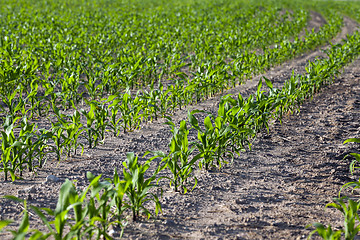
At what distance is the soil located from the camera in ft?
9.53

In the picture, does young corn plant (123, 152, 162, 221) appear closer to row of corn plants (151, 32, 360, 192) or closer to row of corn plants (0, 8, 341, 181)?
row of corn plants (151, 32, 360, 192)

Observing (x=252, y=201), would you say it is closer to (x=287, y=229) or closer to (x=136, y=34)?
(x=287, y=229)

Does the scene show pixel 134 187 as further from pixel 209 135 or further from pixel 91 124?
pixel 91 124

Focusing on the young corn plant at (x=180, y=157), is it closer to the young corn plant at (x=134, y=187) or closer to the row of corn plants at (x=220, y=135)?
the row of corn plants at (x=220, y=135)

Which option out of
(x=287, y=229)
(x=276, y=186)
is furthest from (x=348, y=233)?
(x=276, y=186)

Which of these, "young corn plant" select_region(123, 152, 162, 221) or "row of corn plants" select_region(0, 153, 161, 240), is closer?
"row of corn plants" select_region(0, 153, 161, 240)

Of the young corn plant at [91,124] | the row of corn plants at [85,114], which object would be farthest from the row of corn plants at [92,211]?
the young corn plant at [91,124]

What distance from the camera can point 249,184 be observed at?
12.0 ft

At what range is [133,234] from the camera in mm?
2777

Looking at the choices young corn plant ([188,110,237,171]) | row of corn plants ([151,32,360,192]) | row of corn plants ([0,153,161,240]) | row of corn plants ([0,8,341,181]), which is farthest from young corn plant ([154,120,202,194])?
row of corn plants ([0,8,341,181])

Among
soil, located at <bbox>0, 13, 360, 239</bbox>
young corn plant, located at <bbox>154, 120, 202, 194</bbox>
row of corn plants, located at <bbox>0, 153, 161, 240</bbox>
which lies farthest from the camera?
young corn plant, located at <bbox>154, 120, 202, 194</bbox>

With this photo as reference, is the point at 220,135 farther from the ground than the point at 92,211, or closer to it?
farther from the ground

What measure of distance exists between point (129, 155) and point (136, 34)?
980cm

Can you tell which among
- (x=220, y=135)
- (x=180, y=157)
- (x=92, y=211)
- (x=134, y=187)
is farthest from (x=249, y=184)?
(x=92, y=211)
